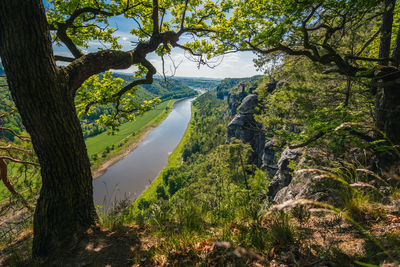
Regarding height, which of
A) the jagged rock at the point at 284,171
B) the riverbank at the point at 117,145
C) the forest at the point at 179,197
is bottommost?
the riverbank at the point at 117,145

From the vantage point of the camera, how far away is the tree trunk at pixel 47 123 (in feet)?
8.02

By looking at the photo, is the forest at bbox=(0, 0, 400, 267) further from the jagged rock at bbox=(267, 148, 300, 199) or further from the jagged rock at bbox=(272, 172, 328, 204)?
the jagged rock at bbox=(267, 148, 300, 199)

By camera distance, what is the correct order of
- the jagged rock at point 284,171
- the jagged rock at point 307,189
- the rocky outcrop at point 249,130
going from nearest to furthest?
the jagged rock at point 307,189
the jagged rock at point 284,171
the rocky outcrop at point 249,130

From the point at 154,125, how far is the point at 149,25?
4501 inches

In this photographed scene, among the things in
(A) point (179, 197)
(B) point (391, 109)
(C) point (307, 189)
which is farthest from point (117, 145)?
(B) point (391, 109)

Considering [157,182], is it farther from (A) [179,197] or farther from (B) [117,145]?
(A) [179,197]

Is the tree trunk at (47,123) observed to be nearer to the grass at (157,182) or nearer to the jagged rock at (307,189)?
the jagged rock at (307,189)

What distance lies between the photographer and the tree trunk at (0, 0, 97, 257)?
2.45 meters

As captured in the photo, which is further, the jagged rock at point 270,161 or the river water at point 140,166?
the river water at point 140,166

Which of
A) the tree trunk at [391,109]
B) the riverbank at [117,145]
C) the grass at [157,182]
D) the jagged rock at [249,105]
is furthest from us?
the riverbank at [117,145]

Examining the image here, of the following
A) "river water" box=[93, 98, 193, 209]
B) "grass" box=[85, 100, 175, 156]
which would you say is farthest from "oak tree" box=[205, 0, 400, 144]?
"grass" box=[85, 100, 175, 156]

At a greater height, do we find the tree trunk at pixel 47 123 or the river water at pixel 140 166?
the tree trunk at pixel 47 123

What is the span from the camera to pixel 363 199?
101 inches

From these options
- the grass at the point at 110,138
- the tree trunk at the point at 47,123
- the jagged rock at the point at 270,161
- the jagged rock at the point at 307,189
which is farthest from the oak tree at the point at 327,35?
the grass at the point at 110,138
